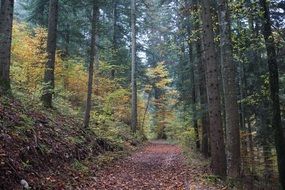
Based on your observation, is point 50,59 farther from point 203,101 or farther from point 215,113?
point 203,101

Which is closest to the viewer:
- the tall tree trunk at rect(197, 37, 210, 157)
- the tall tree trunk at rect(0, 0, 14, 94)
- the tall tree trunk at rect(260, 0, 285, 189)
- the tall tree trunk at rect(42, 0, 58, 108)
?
the tall tree trunk at rect(0, 0, 14, 94)

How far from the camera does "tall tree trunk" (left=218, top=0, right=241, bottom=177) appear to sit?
10.0m

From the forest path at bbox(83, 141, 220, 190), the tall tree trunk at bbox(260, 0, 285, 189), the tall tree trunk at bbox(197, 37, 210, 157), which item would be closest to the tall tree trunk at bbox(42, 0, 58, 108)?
the forest path at bbox(83, 141, 220, 190)

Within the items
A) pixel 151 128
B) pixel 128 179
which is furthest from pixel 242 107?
pixel 151 128

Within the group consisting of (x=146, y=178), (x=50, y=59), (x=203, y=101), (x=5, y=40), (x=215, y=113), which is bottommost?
(x=146, y=178)

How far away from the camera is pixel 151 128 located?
153 ft

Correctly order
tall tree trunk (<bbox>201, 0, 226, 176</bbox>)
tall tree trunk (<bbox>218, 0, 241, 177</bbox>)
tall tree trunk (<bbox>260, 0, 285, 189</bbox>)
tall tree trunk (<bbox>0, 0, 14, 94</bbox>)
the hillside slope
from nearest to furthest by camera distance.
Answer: the hillside slope → tall tree trunk (<bbox>218, 0, 241, 177</bbox>) → tall tree trunk (<bbox>201, 0, 226, 176</bbox>) → tall tree trunk (<bbox>0, 0, 14, 94</bbox>) → tall tree trunk (<bbox>260, 0, 285, 189</bbox>)

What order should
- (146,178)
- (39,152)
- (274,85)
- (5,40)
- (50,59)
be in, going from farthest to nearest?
(50,59)
(274,85)
(5,40)
(146,178)
(39,152)

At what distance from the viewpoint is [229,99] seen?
33.6 ft

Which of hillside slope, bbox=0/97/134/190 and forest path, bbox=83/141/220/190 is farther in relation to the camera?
forest path, bbox=83/141/220/190

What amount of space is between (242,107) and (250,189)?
11.0 meters

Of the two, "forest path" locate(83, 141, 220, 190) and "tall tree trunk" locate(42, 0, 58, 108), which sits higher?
"tall tree trunk" locate(42, 0, 58, 108)

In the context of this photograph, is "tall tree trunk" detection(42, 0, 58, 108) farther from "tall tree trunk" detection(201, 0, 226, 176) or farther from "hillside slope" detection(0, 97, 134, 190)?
"tall tree trunk" detection(201, 0, 226, 176)

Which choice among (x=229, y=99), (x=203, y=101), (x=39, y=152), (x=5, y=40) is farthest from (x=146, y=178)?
(x=203, y=101)
